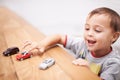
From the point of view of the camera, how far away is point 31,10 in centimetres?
254

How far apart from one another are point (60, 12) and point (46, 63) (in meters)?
1.33

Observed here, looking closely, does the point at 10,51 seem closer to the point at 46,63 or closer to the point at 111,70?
the point at 46,63

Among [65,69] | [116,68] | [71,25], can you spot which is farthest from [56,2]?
[65,69]

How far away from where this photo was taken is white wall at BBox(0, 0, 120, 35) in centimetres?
186

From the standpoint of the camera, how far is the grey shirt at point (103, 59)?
1.04 m

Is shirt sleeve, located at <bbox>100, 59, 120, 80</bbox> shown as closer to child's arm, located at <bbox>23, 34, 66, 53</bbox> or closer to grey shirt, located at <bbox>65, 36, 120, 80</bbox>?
grey shirt, located at <bbox>65, 36, 120, 80</bbox>

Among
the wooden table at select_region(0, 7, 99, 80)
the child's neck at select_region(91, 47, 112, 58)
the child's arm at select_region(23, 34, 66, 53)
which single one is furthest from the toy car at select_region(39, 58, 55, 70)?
the child's neck at select_region(91, 47, 112, 58)

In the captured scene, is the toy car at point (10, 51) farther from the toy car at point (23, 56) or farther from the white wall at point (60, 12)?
the white wall at point (60, 12)

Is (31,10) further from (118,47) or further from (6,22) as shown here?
(118,47)

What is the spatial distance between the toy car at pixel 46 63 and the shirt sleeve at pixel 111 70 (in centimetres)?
Answer: 28

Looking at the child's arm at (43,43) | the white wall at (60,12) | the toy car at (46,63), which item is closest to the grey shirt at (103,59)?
the child's arm at (43,43)

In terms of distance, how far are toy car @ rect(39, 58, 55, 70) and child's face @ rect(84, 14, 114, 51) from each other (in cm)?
31

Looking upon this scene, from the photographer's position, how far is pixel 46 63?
A: 887 mm

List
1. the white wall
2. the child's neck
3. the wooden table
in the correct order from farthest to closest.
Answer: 1. the white wall
2. the child's neck
3. the wooden table
